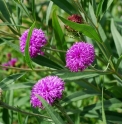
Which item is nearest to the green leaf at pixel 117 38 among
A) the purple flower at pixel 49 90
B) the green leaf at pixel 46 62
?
the green leaf at pixel 46 62

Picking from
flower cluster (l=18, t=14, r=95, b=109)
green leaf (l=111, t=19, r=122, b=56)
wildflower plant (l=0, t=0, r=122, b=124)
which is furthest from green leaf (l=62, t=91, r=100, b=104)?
flower cluster (l=18, t=14, r=95, b=109)

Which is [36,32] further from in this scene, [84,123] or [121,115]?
[84,123]

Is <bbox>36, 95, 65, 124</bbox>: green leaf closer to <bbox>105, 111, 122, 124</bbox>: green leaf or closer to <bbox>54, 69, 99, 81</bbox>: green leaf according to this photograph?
<bbox>54, 69, 99, 81</bbox>: green leaf

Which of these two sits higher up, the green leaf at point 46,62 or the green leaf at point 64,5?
the green leaf at point 64,5

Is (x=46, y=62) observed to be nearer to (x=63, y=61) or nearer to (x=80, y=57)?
(x=63, y=61)

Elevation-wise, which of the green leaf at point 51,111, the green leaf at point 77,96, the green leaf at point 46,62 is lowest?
the green leaf at point 77,96

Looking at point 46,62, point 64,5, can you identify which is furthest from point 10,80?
point 64,5

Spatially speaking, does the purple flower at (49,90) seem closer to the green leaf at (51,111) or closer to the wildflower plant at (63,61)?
the wildflower plant at (63,61)

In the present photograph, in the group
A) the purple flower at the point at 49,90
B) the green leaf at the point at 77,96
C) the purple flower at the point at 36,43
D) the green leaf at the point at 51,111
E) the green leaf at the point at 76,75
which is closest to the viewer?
the green leaf at the point at 51,111
